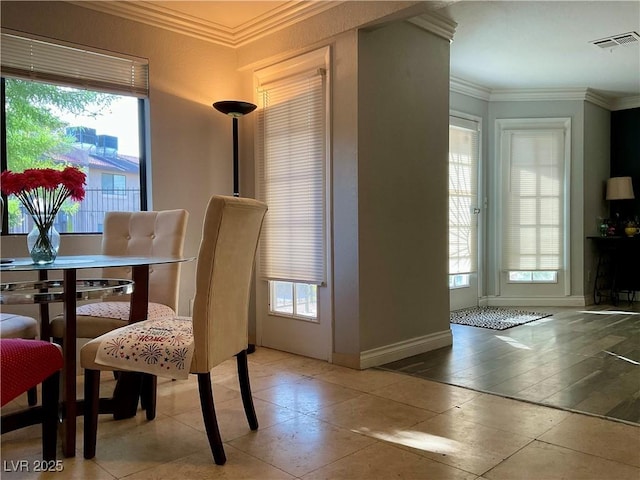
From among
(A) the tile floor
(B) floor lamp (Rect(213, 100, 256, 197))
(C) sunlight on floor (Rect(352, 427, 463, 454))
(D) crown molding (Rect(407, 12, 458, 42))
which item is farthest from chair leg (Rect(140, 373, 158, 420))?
(D) crown molding (Rect(407, 12, 458, 42))

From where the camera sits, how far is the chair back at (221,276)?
77.7 inches

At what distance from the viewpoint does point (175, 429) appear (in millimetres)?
2352

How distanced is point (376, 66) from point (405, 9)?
0.49m

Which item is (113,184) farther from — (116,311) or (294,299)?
(294,299)

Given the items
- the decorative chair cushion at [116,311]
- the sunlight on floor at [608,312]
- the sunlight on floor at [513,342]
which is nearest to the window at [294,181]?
the decorative chair cushion at [116,311]

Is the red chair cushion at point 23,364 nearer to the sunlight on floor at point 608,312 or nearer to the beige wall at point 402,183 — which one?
the beige wall at point 402,183

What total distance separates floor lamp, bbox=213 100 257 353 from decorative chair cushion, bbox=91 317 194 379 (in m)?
1.69

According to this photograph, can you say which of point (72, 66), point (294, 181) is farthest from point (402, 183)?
point (72, 66)

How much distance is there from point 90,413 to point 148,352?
1.20 feet

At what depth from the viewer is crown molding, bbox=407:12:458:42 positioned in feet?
12.2

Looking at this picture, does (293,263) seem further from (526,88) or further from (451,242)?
(526,88)

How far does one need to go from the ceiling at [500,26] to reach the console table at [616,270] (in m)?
2.10

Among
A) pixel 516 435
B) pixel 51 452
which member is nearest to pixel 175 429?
pixel 51 452

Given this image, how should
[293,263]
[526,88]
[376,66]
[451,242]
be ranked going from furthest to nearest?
[526,88] < [451,242] < [293,263] < [376,66]
